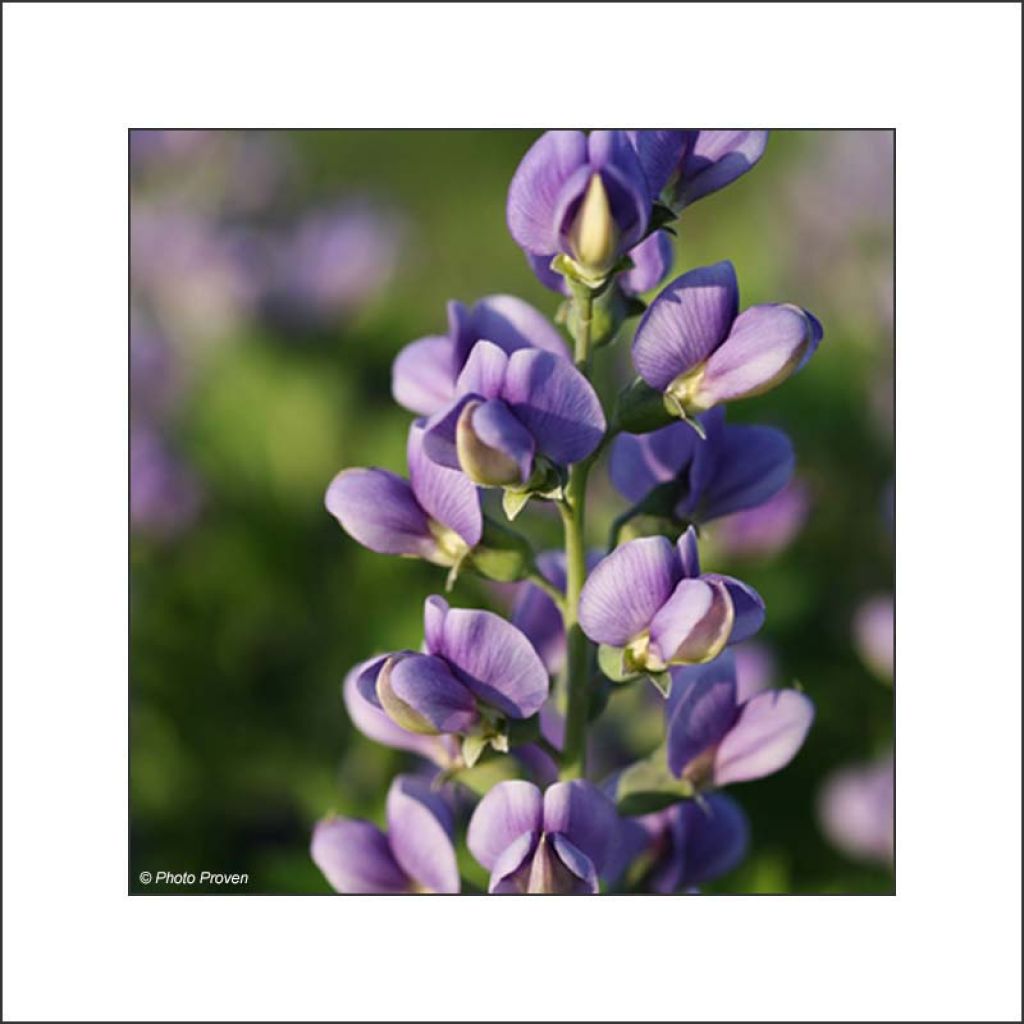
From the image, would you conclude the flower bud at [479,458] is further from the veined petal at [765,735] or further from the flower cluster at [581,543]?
the veined petal at [765,735]

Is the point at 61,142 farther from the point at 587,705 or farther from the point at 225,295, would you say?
the point at 225,295

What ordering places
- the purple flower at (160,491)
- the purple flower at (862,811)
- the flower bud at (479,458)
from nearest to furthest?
the flower bud at (479,458) < the purple flower at (862,811) < the purple flower at (160,491)

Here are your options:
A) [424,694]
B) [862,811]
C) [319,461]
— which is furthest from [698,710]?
[319,461]

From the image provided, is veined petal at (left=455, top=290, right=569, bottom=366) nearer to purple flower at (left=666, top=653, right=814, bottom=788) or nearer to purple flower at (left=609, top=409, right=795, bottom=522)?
purple flower at (left=609, top=409, right=795, bottom=522)

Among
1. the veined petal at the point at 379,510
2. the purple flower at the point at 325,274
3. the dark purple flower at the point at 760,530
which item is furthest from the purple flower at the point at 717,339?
the purple flower at the point at 325,274

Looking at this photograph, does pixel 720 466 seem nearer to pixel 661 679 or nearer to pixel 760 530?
pixel 661 679

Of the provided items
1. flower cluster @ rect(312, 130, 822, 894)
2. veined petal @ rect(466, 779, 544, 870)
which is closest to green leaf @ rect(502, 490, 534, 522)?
flower cluster @ rect(312, 130, 822, 894)

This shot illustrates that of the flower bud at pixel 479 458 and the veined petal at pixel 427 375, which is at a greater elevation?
the veined petal at pixel 427 375
